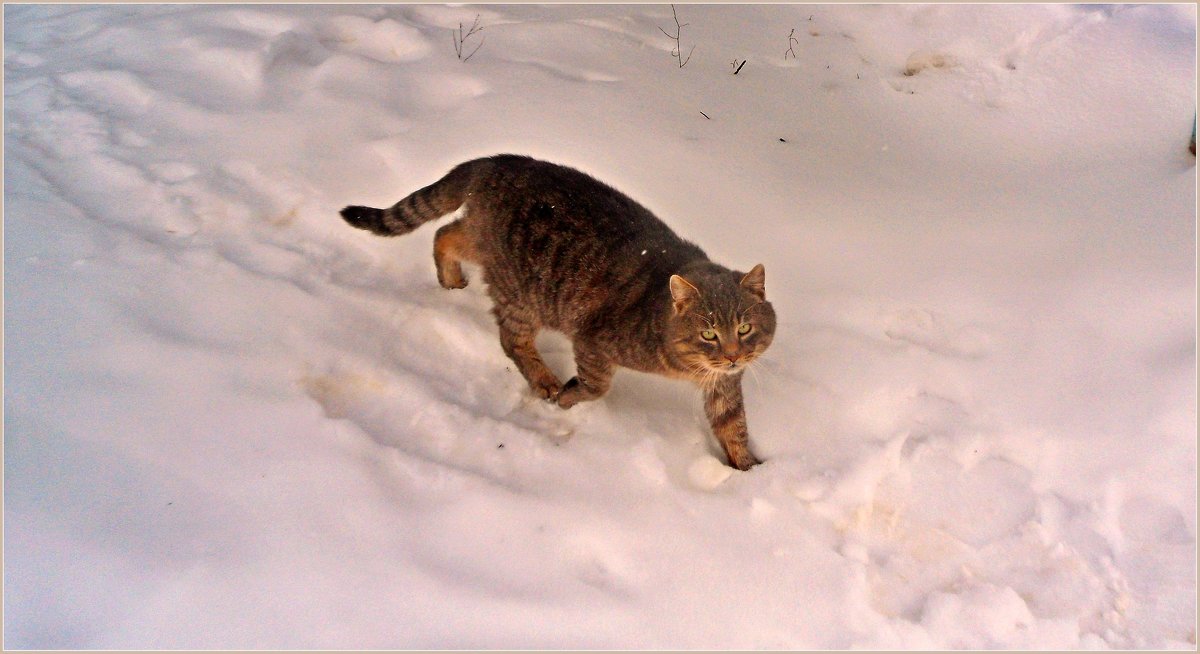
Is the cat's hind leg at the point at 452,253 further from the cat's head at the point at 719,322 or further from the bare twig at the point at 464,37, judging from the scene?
the bare twig at the point at 464,37

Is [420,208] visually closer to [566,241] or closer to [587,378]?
[566,241]

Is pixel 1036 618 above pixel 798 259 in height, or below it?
below

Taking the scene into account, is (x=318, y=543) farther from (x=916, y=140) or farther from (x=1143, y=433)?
(x=916, y=140)

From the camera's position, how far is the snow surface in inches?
83.4

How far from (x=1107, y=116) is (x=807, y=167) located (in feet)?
4.80

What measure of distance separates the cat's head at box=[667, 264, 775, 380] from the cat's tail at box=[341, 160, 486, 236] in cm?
113

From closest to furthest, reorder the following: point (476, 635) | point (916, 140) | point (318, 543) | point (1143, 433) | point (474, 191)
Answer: point (476, 635) → point (318, 543) → point (1143, 433) → point (474, 191) → point (916, 140)

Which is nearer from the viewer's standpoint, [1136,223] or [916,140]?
[1136,223]

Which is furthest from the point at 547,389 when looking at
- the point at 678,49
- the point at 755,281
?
the point at 678,49

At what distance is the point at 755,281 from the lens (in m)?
2.67

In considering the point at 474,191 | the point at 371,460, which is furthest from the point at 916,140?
the point at 371,460

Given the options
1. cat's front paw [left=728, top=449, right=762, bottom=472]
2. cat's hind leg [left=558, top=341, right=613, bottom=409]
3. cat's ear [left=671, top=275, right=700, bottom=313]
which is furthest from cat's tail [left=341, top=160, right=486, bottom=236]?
cat's front paw [left=728, top=449, right=762, bottom=472]

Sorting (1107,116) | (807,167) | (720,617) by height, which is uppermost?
(1107,116)

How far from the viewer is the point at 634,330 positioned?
282 cm
